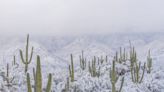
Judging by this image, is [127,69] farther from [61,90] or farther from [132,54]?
[61,90]

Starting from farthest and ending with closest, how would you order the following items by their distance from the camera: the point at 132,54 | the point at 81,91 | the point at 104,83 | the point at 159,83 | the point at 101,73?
the point at 101,73 → the point at 132,54 → the point at 159,83 → the point at 104,83 → the point at 81,91

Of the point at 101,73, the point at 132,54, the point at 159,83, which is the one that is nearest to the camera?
the point at 159,83

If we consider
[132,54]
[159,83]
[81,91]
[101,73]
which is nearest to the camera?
[81,91]

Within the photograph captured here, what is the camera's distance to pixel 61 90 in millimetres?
28984

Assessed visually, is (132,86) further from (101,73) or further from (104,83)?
(101,73)

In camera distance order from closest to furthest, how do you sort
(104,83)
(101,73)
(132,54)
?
1. (104,83)
2. (132,54)
3. (101,73)

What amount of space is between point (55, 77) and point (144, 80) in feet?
28.5

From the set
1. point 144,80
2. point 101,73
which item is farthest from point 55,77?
point 144,80

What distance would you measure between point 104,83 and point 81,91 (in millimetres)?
3184

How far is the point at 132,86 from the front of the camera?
29016mm

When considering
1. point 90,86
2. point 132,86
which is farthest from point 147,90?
point 90,86

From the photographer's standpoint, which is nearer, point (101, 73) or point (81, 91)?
point (81, 91)

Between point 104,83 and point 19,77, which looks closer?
point 19,77

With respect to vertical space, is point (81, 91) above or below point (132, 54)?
below
